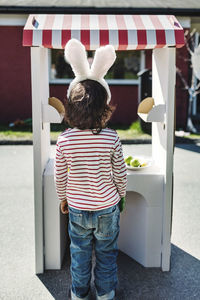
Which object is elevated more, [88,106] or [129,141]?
[88,106]

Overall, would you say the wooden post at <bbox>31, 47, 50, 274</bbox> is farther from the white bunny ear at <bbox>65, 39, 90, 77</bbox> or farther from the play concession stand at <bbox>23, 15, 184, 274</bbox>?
the white bunny ear at <bbox>65, 39, 90, 77</bbox>

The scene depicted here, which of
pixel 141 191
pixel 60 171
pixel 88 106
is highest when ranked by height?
pixel 88 106

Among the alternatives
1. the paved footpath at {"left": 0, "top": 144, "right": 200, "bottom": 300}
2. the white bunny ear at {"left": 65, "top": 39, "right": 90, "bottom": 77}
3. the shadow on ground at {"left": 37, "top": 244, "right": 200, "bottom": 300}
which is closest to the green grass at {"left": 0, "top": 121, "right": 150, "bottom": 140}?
the paved footpath at {"left": 0, "top": 144, "right": 200, "bottom": 300}

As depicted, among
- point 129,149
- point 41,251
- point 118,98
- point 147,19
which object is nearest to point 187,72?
point 118,98

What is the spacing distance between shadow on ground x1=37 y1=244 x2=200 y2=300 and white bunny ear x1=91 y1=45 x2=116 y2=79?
1508 mm

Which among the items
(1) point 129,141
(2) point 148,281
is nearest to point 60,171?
(2) point 148,281

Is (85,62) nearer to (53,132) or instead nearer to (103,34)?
(103,34)

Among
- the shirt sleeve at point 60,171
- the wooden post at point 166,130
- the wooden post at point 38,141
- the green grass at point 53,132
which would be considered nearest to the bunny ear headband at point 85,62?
the shirt sleeve at point 60,171

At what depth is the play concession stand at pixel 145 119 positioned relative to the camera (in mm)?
2740

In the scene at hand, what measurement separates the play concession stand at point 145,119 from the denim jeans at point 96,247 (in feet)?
1.89

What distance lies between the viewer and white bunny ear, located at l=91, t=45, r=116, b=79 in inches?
87.4

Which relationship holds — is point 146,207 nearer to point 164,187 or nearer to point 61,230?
point 164,187

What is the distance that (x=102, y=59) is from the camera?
7.33 feet

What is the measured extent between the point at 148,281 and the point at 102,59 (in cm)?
166
